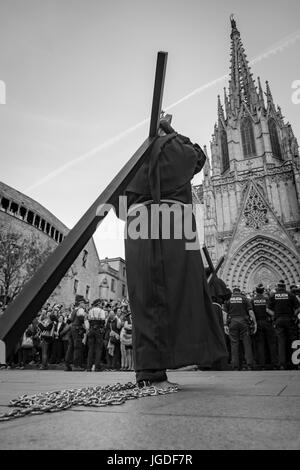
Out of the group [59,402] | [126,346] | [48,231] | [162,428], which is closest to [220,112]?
[48,231]

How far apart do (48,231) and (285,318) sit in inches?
1235

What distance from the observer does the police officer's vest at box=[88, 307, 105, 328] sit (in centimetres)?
920

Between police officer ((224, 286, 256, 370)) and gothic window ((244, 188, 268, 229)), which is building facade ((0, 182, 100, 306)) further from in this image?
police officer ((224, 286, 256, 370))

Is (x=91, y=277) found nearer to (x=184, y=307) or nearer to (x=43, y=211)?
(x=43, y=211)

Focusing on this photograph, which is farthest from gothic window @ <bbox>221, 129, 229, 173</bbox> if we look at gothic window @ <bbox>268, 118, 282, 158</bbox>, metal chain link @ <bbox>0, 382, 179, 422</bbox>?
metal chain link @ <bbox>0, 382, 179, 422</bbox>

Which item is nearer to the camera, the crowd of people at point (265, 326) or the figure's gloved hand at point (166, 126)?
the figure's gloved hand at point (166, 126)

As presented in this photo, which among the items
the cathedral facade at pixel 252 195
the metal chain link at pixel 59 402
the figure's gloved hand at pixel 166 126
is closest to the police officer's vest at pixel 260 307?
the figure's gloved hand at pixel 166 126

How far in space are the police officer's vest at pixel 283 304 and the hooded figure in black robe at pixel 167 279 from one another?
19.1ft

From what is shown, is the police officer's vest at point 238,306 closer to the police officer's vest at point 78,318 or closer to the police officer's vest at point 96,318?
the police officer's vest at point 96,318

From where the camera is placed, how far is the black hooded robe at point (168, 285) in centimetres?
252

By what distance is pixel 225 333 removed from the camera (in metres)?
8.95

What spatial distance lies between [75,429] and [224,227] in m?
34.6

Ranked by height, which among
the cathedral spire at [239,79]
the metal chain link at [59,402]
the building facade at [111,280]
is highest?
the cathedral spire at [239,79]

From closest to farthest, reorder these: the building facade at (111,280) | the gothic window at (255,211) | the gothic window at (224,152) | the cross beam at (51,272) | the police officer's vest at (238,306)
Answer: the cross beam at (51,272) → the police officer's vest at (238,306) → the gothic window at (255,211) → the gothic window at (224,152) → the building facade at (111,280)
